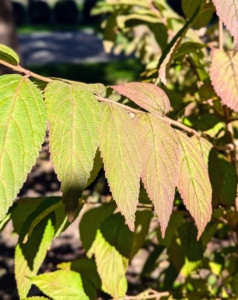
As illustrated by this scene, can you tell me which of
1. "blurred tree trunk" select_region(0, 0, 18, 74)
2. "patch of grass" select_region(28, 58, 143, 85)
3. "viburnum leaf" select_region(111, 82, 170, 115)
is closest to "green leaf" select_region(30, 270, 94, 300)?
"viburnum leaf" select_region(111, 82, 170, 115)

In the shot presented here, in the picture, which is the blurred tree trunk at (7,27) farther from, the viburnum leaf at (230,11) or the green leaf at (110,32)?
the viburnum leaf at (230,11)

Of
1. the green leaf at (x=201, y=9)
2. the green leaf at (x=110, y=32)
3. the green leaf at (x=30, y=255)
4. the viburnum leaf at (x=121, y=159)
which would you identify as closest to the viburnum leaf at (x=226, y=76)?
the green leaf at (x=201, y=9)

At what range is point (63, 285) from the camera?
127 cm

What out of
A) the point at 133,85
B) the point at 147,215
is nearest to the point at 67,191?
the point at 133,85

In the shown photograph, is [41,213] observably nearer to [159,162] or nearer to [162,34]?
[159,162]

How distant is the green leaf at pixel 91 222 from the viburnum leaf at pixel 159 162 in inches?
21.7

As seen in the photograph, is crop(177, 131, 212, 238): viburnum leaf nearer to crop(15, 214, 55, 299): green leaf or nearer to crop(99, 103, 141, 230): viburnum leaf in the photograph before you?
crop(99, 103, 141, 230): viburnum leaf

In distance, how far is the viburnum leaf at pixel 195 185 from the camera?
104 centimetres

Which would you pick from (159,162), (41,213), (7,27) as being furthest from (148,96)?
(7,27)

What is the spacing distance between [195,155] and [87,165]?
0.33m

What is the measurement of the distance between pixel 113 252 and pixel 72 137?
593 millimetres

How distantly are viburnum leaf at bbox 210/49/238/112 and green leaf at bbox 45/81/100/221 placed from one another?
433mm

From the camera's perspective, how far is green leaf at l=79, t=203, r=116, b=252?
147cm

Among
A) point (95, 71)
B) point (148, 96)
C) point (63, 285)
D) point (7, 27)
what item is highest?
point (95, 71)
